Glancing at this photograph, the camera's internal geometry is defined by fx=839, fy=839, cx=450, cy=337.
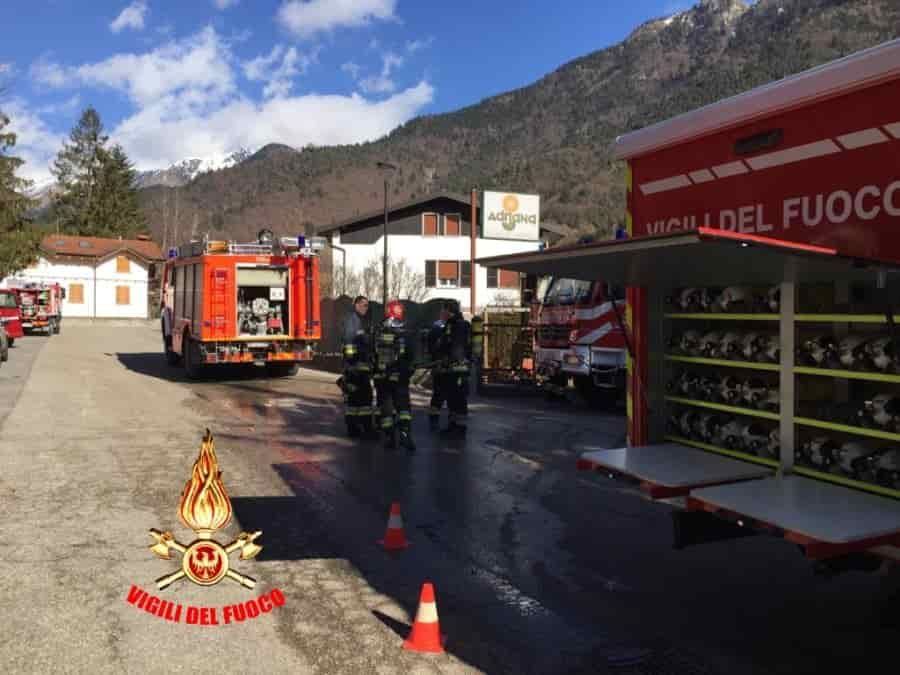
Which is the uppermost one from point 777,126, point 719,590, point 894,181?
point 777,126

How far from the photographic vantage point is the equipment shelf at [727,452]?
4.46 m

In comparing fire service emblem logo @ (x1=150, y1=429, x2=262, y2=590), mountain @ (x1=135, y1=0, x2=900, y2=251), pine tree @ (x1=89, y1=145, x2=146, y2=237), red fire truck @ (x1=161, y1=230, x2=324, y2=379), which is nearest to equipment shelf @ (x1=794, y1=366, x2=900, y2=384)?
fire service emblem logo @ (x1=150, y1=429, x2=262, y2=590)

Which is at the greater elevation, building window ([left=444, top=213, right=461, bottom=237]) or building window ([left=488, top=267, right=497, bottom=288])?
building window ([left=444, top=213, right=461, bottom=237])

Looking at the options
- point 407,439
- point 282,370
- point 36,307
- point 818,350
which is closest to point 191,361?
point 282,370

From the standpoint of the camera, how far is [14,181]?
124 feet

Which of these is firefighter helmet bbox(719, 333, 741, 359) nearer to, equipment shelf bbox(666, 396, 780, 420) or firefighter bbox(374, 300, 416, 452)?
equipment shelf bbox(666, 396, 780, 420)

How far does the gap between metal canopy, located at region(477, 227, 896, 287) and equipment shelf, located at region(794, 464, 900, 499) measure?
94 centimetres

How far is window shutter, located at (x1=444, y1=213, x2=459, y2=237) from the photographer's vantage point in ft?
156

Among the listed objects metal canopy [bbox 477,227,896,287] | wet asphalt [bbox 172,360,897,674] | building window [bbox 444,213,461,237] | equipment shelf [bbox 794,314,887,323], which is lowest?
wet asphalt [bbox 172,360,897,674]

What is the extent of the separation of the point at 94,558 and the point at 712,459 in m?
3.96

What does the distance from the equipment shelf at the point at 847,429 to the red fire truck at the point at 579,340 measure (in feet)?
26.2

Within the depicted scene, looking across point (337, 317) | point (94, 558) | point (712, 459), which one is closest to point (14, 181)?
point (337, 317)

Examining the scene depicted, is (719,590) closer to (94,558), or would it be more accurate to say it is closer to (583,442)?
(94,558)

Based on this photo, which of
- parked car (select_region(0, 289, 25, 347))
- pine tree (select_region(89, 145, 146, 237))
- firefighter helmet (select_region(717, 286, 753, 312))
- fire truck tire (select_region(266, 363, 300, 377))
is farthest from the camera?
pine tree (select_region(89, 145, 146, 237))
